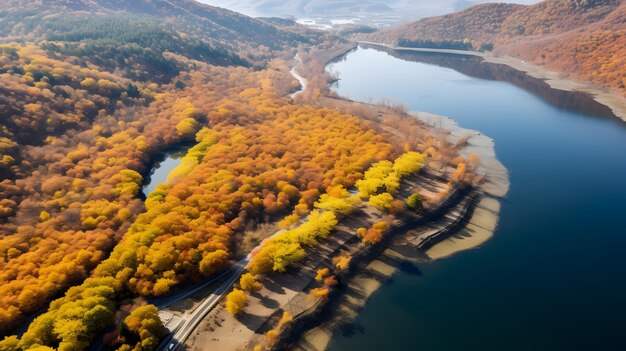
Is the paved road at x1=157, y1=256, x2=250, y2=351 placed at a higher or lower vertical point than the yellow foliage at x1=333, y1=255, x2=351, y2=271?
lower

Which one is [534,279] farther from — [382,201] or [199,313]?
[199,313]

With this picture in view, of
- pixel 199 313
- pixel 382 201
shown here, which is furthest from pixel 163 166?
pixel 382 201

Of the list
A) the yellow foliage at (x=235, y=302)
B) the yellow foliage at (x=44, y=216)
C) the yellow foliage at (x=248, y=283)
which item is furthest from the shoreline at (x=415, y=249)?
the yellow foliage at (x=44, y=216)

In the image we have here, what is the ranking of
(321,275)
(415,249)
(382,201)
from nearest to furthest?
1. (321,275)
2. (415,249)
3. (382,201)

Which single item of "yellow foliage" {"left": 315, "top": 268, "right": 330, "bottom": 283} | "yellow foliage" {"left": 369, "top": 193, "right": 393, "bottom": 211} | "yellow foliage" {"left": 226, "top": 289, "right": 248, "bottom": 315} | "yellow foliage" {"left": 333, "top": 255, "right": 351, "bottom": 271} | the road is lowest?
the road

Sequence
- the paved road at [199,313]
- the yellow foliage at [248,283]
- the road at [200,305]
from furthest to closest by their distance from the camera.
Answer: the yellow foliage at [248,283] → the road at [200,305] → the paved road at [199,313]

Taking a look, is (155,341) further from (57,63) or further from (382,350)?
(57,63)

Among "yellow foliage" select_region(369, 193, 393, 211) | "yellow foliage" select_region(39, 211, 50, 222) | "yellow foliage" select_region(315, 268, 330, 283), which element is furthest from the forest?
"yellow foliage" select_region(369, 193, 393, 211)

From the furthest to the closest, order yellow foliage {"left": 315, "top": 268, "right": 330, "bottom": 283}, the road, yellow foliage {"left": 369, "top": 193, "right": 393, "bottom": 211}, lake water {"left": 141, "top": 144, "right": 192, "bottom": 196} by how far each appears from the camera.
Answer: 1. lake water {"left": 141, "top": 144, "right": 192, "bottom": 196}
2. yellow foliage {"left": 369, "top": 193, "right": 393, "bottom": 211}
3. yellow foliage {"left": 315, "top": 268, "right": 330, "bottom": 283}
4. the road

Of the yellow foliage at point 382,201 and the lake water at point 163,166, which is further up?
the yellow foliage at point 382,201

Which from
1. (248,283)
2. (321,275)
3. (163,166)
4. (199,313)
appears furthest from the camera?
(163,166)

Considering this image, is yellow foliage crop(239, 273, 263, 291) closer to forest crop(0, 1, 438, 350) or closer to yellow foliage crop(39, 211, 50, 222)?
forest crop(0, 1, 438, 350)

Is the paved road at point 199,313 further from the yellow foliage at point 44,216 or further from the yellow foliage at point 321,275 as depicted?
the yellow foliage at point 44,216
